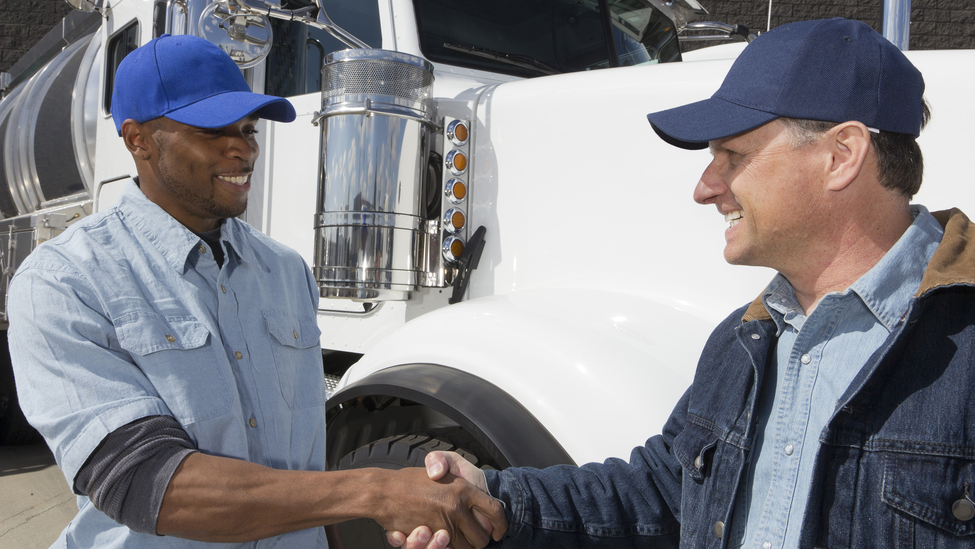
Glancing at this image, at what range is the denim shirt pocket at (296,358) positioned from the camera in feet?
5.28

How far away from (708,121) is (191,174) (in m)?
1.04

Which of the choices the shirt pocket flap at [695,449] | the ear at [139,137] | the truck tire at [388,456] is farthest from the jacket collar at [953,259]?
the ear at [139,137]

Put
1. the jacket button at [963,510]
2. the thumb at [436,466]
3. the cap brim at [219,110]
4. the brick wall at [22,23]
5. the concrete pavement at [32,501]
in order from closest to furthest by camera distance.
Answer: the jacket button at [963,510] < the cap brim at [219,110] < the thumb at [436,466] < the concrete pavement at [32,501] < the brick wall at [22,23]

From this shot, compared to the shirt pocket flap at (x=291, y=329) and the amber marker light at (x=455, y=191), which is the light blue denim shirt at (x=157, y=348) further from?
the amber marker light at (x=455, y=191)

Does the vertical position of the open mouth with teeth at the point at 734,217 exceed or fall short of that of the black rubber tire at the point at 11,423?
it exceeds it

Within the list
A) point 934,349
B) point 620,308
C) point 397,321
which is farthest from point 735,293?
point 397,321

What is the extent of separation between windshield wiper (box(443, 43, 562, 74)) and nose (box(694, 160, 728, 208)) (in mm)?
1760

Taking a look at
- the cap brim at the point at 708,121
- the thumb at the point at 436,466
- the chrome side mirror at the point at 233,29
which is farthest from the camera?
the chrome side mirror at the point at 233,29

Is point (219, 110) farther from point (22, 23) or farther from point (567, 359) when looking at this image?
point (22, 23)

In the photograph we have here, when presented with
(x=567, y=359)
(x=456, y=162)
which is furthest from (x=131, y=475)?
(x=456, y=162)

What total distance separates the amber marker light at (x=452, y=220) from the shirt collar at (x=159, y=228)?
111cm

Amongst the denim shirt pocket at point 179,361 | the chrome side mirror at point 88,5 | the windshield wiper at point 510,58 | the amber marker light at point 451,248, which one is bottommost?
the denim shirt pocket at point 179,361

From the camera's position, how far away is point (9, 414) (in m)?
5.56

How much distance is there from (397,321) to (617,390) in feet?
3.93
